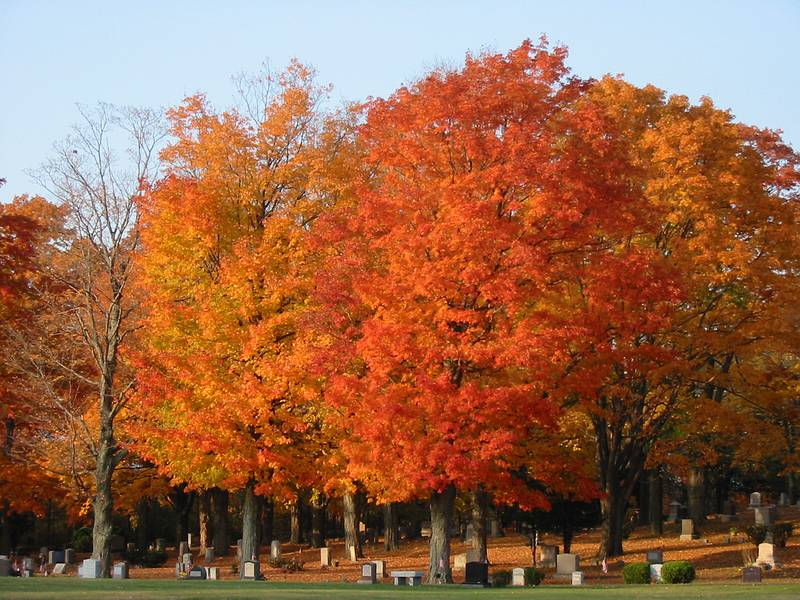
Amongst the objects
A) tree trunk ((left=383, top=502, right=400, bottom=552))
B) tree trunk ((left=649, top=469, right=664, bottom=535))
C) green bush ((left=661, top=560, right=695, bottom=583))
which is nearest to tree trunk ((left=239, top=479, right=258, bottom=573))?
green bush ((left=661, top=560, right=695, bottom=583))

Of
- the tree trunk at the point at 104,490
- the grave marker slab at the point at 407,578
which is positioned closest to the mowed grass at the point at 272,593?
the grave marker slab at the point at 407,578

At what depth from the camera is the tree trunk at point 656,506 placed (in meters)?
47.2

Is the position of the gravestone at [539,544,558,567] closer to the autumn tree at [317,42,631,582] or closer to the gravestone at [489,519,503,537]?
the autumn tree at [317,42,631,582]

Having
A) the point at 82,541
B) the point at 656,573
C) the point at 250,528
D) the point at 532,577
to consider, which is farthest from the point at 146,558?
the point at 656,573

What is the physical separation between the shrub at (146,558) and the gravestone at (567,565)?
24.3 meters

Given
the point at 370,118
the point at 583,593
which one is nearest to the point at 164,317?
the point at 370,118

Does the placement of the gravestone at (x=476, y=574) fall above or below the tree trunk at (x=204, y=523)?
below

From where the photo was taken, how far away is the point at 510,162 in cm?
2622

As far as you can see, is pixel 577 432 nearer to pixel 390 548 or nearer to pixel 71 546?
pixel 390 548

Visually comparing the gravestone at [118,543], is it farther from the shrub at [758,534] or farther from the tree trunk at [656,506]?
the shrub at [758,534]

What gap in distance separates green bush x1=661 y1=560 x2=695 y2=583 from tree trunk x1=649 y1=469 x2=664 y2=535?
704 inches

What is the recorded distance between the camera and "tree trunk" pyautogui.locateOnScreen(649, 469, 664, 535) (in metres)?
47.2

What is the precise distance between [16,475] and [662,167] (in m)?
25.2

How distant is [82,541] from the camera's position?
61656 mm
